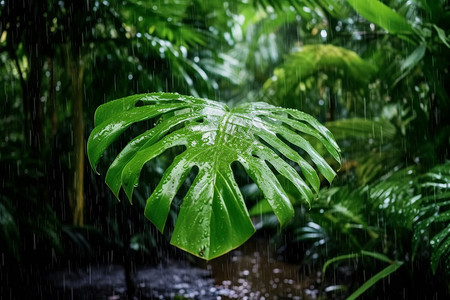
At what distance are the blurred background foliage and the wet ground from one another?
0.42 feet

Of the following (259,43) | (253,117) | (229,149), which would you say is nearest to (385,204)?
(253,117)

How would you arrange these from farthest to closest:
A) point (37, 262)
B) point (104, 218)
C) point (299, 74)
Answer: point (104, 218) < point (299, 74) < point (37, 262)

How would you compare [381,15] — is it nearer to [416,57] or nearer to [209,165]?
[416,57]

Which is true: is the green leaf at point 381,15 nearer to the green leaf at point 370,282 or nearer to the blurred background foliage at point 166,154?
the blurred background foliage at point 166,154

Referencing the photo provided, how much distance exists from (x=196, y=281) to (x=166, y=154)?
81 centimetres

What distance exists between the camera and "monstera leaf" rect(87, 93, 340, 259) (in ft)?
2.32

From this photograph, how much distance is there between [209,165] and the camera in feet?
2.65

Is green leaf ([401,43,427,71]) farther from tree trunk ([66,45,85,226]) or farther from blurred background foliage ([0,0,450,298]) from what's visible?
tree trunk ([66,45,85,226])

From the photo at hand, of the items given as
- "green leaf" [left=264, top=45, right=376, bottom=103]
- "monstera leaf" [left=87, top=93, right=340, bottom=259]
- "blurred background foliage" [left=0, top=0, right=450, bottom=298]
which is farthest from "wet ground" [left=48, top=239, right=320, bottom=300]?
"monstera leaf" [left=87, top=93, right=340, bottom=259]

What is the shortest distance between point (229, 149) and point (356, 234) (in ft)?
5.44

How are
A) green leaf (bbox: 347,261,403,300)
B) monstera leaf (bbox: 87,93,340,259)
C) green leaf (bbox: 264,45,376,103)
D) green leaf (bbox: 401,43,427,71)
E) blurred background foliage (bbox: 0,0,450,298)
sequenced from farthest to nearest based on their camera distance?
green leaf (bbox: 264,45,376,103) < blurred background foliage (bbox: 0,0,450,298) < green leaf (bbox: 401,43,427,71) < green leaf (bbox: 347,261,403,300) < monstera leaf (bbox: 87,93,340,259)

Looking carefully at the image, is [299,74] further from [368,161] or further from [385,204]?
[385,204]

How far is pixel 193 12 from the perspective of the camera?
9.63ft

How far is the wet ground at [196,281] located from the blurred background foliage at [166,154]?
0.13m
